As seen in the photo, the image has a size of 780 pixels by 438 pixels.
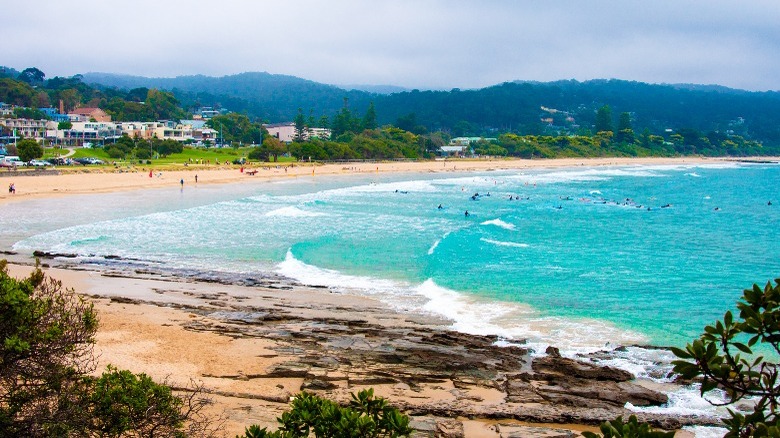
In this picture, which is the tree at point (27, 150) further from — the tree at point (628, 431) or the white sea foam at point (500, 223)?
the tree at point (628, 431)

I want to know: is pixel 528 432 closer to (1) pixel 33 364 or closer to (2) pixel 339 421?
(2) pixel 339 421

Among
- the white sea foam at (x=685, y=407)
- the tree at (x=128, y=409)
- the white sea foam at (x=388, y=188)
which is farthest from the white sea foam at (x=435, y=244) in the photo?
the tree at (x=128, y=409)

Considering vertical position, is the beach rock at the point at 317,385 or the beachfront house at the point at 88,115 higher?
the beachfront house at the point at 88,115

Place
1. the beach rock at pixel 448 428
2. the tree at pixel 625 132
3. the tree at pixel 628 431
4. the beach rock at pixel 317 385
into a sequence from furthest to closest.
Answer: the tree at pixel 625 132 < the beach rock at pixel 317 385 < the beach rock at pixel 448 428 < the tree at pixel 628 431

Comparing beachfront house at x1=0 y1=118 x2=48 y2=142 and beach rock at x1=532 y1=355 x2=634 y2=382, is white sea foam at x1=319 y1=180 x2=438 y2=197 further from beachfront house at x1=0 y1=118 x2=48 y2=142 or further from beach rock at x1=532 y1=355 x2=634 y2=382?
beachfront house at x1=0 y1=118 x2=48 y2=142

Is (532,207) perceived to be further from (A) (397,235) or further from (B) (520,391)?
(B) (520,391)

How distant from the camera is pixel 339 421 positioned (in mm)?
6035

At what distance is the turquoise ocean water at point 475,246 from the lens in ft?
69.6

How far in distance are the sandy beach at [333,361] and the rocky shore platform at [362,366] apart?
0.03 m

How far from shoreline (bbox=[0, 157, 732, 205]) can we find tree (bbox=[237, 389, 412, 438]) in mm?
43389

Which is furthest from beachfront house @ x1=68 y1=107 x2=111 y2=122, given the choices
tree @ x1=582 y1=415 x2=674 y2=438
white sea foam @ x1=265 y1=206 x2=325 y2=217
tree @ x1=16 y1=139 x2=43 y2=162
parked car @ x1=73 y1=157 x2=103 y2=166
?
tree @ x1=582 y1=415 x2=674 y2=438

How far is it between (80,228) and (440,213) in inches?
883

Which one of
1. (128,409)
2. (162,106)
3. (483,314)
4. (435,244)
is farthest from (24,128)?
(128,409)

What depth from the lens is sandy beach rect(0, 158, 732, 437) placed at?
472 inches
